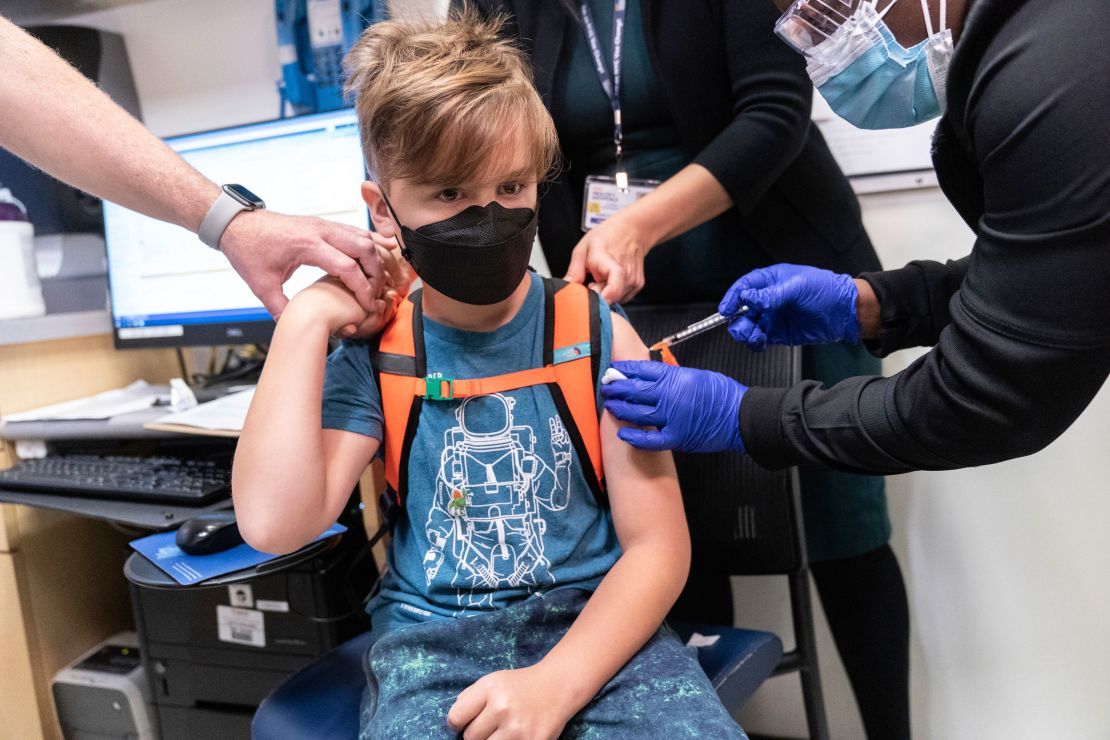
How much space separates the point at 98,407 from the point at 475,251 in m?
1.16

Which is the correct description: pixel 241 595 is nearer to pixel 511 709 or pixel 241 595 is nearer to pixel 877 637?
pixel 511 709

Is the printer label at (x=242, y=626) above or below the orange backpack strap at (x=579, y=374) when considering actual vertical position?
below

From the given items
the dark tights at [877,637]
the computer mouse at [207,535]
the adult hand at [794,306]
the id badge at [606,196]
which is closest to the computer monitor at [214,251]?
the id badge at [606,196]

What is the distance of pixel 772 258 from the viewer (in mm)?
1357

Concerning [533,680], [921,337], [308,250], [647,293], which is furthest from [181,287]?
[921,337]

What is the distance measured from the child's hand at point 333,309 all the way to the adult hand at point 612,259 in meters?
0.31

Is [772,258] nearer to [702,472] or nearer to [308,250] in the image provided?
[702,472]

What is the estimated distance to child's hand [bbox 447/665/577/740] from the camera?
774mm

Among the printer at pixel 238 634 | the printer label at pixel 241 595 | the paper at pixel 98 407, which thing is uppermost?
the paper at pixel 98 407

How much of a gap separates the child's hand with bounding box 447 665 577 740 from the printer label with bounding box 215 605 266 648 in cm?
75

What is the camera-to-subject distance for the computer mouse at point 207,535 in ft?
3.55

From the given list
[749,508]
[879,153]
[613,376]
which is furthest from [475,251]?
[879,153]

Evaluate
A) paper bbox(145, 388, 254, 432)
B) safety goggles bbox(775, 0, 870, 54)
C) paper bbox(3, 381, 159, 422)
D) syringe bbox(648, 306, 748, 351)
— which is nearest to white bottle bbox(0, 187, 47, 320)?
paper bbox(3, 381, 159, 422)

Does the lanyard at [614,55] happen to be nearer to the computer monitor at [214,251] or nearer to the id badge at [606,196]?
the id badge at [606,196]
